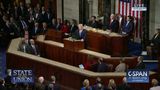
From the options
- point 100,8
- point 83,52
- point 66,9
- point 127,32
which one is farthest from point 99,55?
point 66,9

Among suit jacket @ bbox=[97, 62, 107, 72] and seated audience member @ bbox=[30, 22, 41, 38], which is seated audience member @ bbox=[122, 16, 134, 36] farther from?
suit jacket @ bbox=[97, 62, 107, 72]

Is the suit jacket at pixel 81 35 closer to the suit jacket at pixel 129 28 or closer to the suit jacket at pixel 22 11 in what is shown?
the suit jacket at pixel 129 28

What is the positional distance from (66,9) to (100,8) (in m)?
2.90

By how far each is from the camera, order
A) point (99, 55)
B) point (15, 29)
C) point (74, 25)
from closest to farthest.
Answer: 1. point (99, 55)
2. point (74, 25)
3. point (15, 29)

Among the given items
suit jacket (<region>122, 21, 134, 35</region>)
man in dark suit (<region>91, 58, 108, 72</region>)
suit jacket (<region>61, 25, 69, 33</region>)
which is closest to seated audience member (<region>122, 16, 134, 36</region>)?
suit jacket (<region>122, 21, 134, 35</region>)

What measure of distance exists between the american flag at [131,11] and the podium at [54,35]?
3.37 m

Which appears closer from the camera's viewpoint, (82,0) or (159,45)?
(159,45)

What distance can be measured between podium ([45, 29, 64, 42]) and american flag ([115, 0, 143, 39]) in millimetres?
3368

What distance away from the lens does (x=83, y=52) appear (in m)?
20.4

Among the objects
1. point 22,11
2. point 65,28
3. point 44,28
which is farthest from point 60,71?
point 22,11

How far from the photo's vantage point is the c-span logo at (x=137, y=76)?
15961 mm

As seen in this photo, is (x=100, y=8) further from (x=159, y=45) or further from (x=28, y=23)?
(x=159, y=45)

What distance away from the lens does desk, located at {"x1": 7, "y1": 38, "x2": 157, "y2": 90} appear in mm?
17531

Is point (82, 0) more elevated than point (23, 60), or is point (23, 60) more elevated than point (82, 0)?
point (82, 0)
